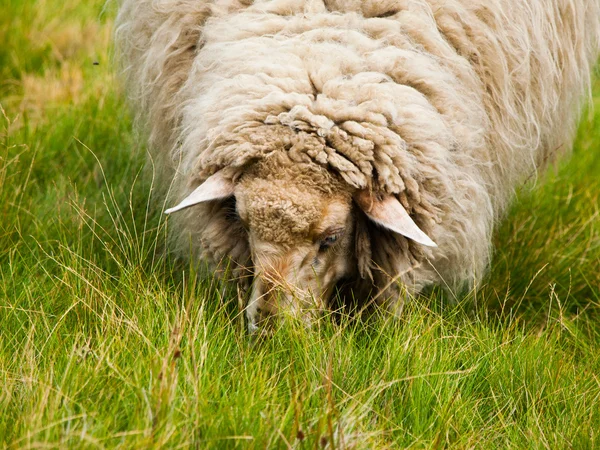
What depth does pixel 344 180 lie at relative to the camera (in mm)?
2889

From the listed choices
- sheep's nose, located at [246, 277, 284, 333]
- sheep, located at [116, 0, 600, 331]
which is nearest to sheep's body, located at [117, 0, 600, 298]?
sheep, located at [116, 0, 600, 331]

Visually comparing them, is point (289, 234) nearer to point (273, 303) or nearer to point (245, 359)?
point (273, 303)

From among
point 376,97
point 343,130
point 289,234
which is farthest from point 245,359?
point 376,97

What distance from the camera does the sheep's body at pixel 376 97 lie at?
2.88m

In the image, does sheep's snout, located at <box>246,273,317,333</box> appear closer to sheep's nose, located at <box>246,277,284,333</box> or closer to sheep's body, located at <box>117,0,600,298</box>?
sheep's nose, located at <box>246,277,284,333</box>

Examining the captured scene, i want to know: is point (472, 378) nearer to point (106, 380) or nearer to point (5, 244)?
point (106, 380)

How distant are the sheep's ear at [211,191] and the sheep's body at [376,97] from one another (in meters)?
0.06

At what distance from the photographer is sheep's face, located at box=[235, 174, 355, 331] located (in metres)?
Answer: 2.84

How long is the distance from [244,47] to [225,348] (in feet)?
3.69

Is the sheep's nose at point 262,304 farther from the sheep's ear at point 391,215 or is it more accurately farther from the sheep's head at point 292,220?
the sheep's ear at point 391,215

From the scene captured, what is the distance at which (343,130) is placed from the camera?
285 centimetres

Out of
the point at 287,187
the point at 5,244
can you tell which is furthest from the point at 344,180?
the point at 5,244

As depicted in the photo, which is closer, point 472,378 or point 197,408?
Result: point 197,408

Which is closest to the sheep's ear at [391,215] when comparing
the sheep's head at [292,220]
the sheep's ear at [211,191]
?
the sheep's head at [292,220]
